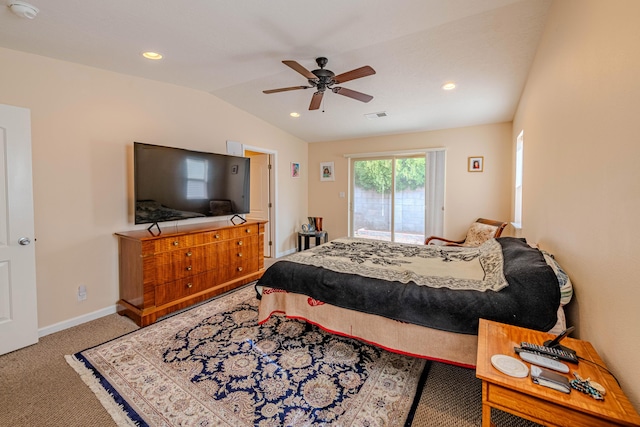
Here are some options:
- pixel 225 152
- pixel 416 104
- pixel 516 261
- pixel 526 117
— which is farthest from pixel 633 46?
pixel 225 152

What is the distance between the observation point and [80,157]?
275cm

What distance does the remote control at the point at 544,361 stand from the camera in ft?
3.60

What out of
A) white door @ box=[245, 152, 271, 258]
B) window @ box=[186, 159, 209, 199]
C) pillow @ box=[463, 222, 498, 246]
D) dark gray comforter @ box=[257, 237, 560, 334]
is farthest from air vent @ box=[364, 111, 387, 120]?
dark gray comforter @ box=[257, 237, 560, 334]

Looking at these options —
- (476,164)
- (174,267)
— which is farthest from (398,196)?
(174,267)

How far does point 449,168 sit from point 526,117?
1813 millimetres

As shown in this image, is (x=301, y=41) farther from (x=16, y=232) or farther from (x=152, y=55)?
(x=16, y=232)

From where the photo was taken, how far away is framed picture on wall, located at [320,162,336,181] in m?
5.99

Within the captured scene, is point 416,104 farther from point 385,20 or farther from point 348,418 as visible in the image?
point 348,418

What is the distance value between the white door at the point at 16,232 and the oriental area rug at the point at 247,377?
60 cm

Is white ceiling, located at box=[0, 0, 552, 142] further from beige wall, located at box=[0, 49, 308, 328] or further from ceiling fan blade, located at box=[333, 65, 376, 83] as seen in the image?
ceiling fan blade, located at box=[333, 65, 376, 83]

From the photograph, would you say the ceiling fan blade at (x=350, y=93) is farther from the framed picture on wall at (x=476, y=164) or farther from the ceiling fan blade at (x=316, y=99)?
the framed picture on wall at (x=476, y=164)

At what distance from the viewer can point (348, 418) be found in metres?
1.61

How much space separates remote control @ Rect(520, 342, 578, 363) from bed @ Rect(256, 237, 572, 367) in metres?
0.35

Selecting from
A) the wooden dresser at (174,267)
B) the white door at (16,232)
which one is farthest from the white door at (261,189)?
the white door at (16,232)
